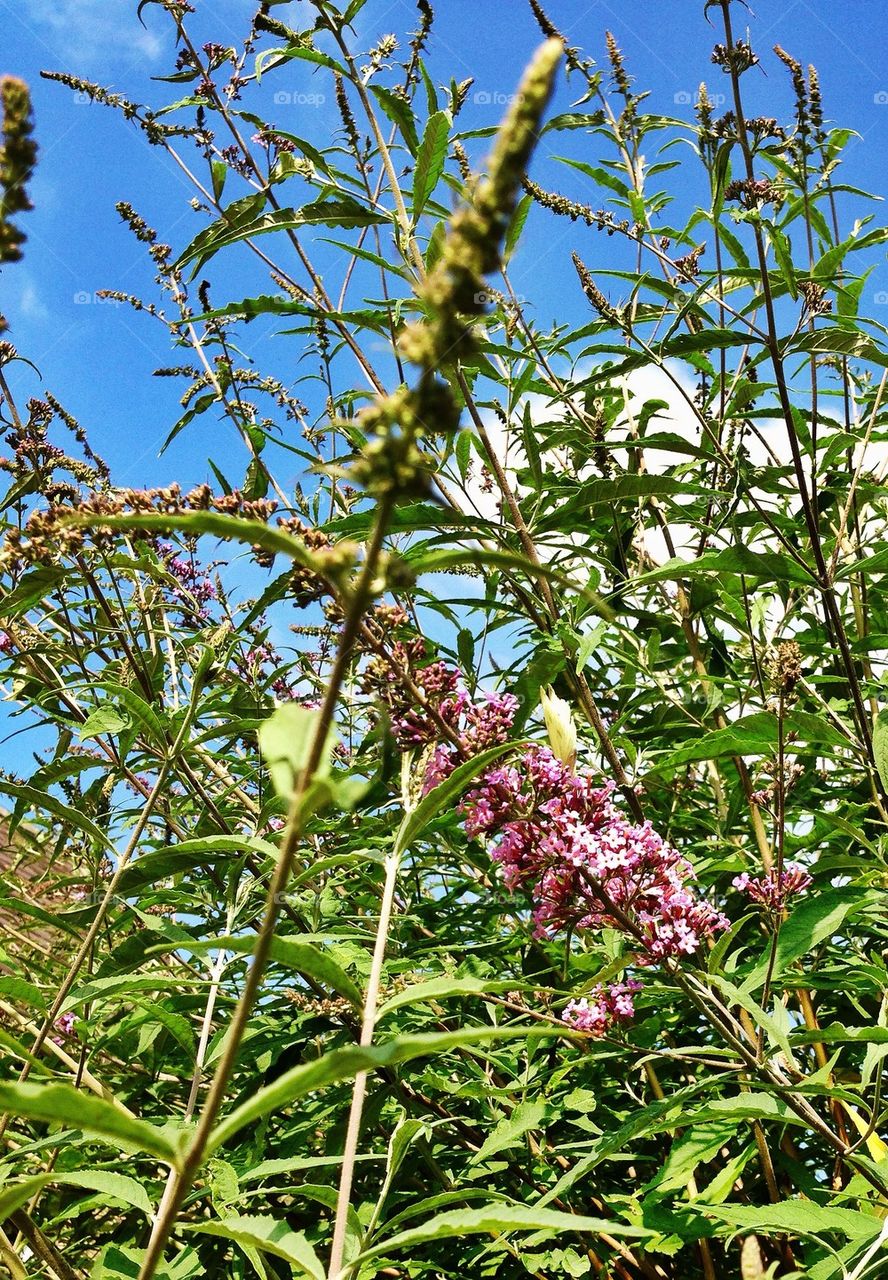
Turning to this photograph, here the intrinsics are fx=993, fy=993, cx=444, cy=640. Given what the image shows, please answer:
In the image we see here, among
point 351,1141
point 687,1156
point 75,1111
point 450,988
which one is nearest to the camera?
point 75,1111

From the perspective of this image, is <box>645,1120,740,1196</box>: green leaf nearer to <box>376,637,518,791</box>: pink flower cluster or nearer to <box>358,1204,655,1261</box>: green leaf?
<box>376,637,518,791</box>: pink flower cluster

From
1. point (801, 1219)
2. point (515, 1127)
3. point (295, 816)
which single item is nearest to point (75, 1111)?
point (295, 816)

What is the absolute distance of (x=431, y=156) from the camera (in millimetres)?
1955

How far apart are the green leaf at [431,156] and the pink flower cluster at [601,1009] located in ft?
5.18

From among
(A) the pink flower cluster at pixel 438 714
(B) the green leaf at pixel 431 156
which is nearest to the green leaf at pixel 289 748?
(A) the pink flower cluster at pixel 438 714

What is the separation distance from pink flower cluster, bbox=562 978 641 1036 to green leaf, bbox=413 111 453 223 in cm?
158

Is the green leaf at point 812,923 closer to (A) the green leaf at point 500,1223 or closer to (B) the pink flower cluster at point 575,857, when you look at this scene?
(B) the pink flower cluster at point 575,857

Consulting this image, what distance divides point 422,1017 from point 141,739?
1.01 m

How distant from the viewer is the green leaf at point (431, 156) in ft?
6.30

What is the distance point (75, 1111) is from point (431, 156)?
1822 millimetres

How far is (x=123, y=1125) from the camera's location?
663 millimetres

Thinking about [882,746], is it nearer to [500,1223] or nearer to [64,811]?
[500,1223]

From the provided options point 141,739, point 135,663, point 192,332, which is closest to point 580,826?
point 135,663

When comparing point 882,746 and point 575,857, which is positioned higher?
point 882,746
